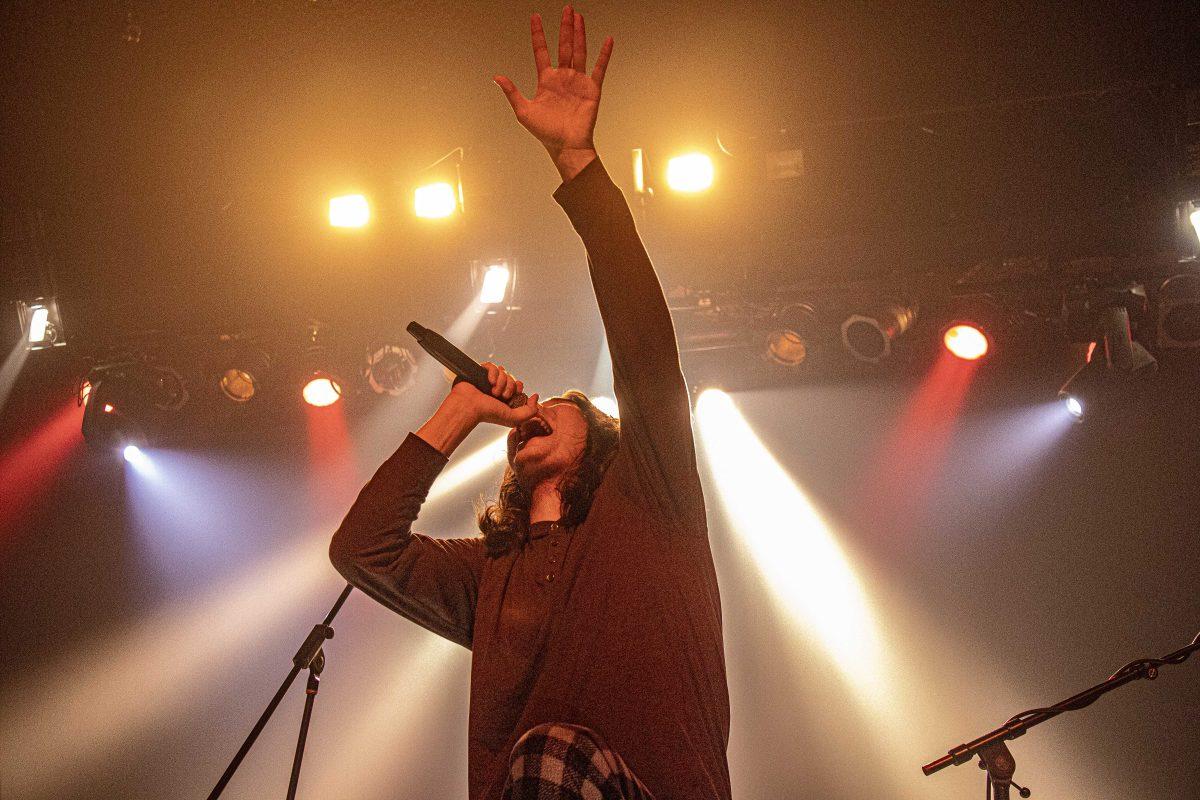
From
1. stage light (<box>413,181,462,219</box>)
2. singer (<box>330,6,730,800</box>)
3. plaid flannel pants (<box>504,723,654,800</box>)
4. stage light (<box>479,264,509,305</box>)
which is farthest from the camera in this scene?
stage light (<box>479,264,509,305</box>)

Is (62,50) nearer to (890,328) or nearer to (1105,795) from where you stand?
(890,328)

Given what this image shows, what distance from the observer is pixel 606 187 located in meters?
1.45

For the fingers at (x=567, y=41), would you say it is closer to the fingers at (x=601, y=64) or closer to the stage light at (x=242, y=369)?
the fingers at (x=601, y=64)

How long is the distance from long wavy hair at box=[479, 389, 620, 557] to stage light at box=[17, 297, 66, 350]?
3.66m

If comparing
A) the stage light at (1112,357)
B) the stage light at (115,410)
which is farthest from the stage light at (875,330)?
the stage light at (115,410)

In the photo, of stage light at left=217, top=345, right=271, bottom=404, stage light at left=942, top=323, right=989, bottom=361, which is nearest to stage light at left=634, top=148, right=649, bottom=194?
stage light at left=942, top=323, right=989, bottom=361

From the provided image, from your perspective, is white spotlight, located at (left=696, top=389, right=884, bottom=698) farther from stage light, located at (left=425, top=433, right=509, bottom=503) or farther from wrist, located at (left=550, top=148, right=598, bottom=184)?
wrist, located at (left=550, top=148, right=598, bottom=184)

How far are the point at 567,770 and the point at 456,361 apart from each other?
0.80 metres

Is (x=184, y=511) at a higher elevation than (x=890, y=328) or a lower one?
lower

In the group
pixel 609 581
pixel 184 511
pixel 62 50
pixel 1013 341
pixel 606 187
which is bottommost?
pixel 609 581

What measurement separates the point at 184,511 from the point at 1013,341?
4740 millimetres

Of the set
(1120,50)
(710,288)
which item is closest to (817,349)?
(710,288)

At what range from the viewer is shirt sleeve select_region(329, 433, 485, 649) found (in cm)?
161

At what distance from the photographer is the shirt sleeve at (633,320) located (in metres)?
1.43
